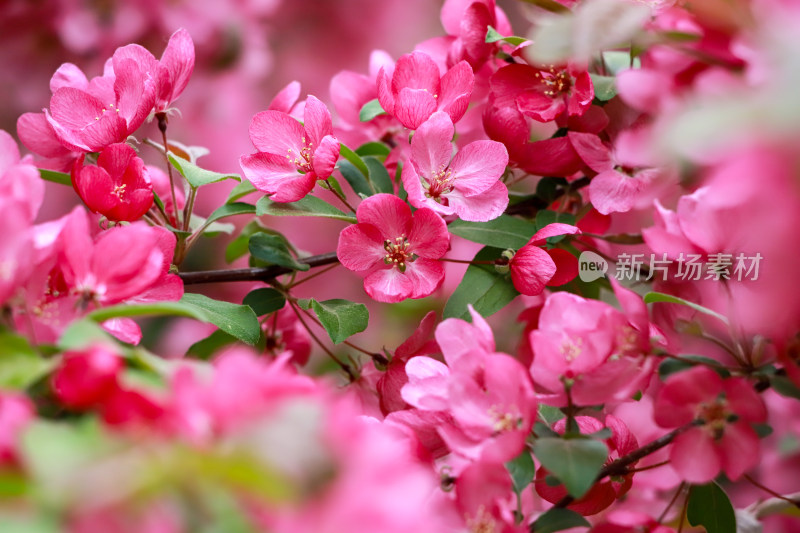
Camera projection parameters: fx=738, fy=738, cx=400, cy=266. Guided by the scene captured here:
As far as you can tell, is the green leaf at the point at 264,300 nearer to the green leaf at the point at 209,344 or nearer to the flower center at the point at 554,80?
the green leaf at the point at 209,344

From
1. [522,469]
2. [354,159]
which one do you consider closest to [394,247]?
[354,159]

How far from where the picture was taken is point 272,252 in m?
0.67

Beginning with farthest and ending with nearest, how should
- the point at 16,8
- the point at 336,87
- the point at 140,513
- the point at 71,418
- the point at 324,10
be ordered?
the point at 324,10 → the point at 16,8 → the point at 336,87 → the point at 71,418 → the point at 140,513

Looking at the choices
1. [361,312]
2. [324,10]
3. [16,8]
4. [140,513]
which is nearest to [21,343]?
[140,513]

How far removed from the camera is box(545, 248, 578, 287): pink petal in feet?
2.08

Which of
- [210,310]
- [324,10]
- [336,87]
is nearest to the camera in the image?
[210,310]

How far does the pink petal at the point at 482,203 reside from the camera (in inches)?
24.5

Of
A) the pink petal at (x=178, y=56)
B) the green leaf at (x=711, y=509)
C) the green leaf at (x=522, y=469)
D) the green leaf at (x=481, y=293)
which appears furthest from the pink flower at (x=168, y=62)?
the green leaf at (x=711, y=509)

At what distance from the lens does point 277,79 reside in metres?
1.70

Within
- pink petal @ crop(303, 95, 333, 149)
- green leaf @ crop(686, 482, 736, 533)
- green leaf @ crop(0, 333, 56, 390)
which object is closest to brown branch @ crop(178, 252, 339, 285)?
pink petal @ crop(303, 95, 333, 149)

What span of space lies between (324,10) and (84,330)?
1.37 m

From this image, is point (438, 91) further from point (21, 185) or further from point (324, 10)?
point (324, 10)

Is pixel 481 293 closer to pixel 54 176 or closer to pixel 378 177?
pixel 378 177

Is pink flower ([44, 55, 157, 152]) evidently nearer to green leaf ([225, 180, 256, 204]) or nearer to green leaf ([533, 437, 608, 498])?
green leaf ([225, 180, 256, 204])
